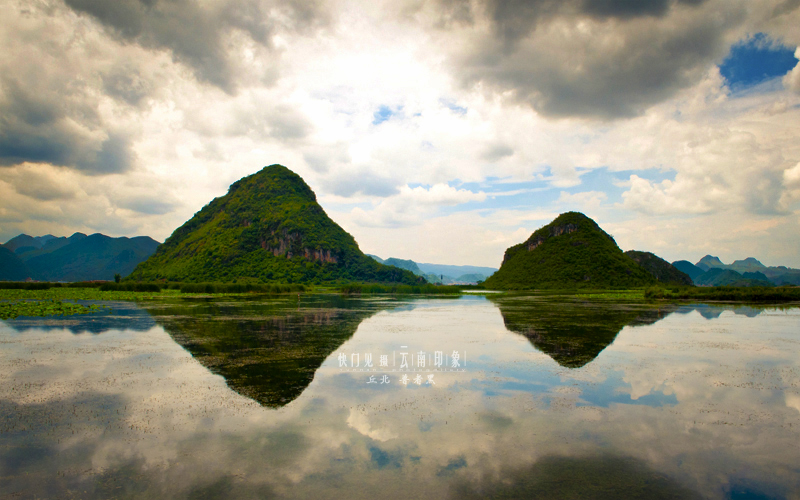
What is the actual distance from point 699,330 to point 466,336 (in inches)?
742

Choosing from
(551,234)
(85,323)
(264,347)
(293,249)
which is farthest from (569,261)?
(85,323)

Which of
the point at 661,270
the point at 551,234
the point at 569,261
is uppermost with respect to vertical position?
the point at 551,234

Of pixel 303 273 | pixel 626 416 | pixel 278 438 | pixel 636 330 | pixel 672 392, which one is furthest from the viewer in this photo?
pixel 303 273

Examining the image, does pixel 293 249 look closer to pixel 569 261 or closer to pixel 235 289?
pixel 235 289

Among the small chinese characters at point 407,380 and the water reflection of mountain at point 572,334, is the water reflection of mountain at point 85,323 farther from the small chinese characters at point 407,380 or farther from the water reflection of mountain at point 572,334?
the water reflection of mountain at point 572,334

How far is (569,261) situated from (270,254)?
124969 millimetres

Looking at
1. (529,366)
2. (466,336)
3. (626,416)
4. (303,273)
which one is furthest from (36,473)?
(303,273)

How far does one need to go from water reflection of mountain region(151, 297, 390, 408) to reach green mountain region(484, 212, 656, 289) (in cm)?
13213

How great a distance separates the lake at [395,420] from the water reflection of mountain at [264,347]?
0.19m

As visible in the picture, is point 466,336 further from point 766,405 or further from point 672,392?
point 766,405

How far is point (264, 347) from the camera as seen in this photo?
22250mm

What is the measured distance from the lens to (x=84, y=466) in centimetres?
846

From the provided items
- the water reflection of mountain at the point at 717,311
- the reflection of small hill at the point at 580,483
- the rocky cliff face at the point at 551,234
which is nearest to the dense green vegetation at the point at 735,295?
the water reflection of mountain at the point at 717,311

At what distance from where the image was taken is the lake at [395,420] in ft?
26.1
